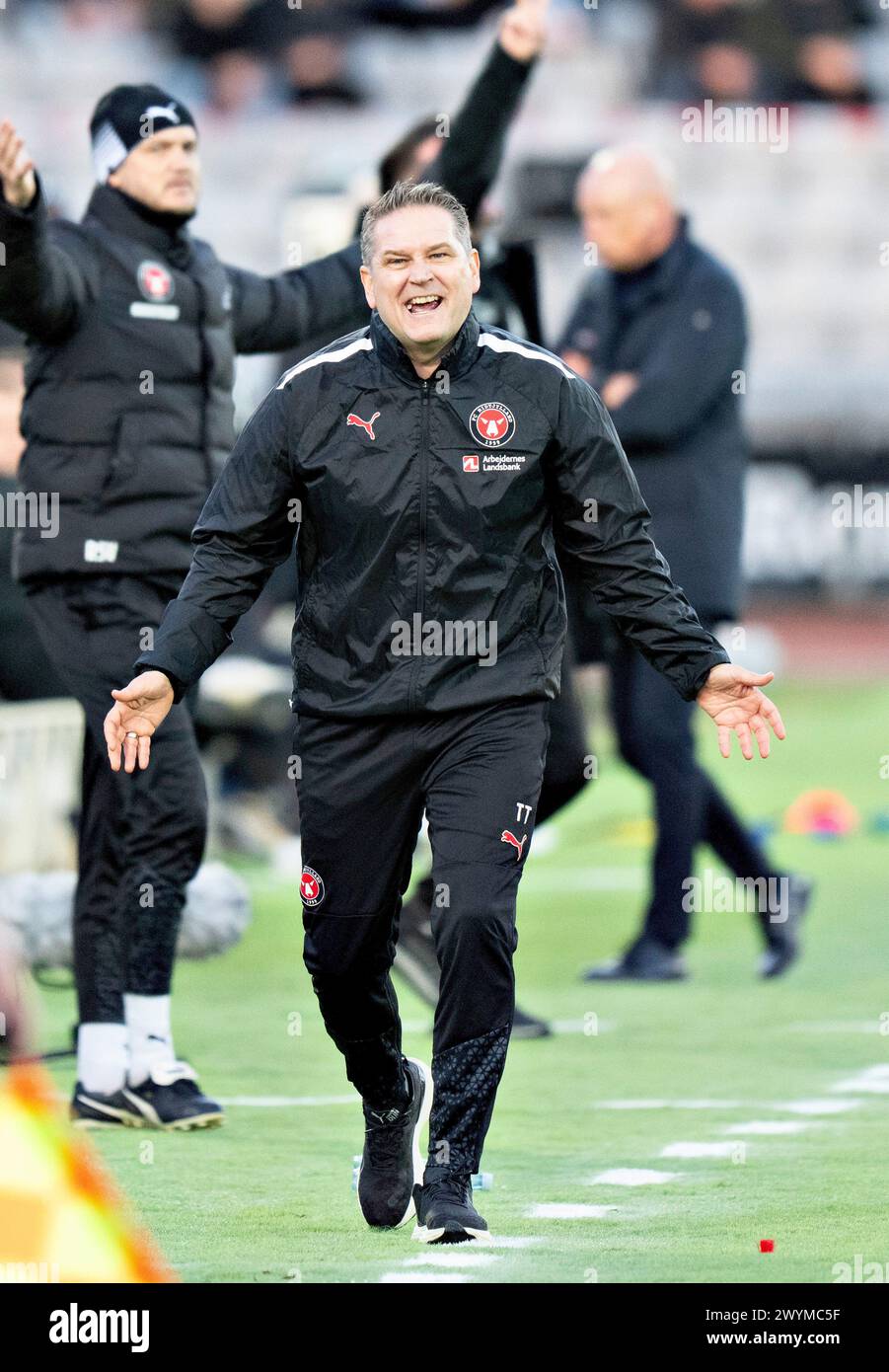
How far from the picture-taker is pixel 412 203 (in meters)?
4.70

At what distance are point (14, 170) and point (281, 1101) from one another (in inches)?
90.8

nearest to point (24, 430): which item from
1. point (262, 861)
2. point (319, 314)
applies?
point (319, 314)

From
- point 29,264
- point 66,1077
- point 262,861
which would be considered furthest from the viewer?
point 262,861

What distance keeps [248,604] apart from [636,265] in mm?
3742

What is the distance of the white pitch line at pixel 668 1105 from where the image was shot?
6.05 metres

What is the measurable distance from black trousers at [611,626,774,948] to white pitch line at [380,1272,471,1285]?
372 centimetres

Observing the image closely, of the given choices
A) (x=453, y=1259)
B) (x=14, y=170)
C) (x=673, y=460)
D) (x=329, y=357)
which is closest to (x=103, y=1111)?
(x=453, y=1259)

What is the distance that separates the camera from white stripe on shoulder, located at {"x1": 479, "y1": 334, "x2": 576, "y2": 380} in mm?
4797

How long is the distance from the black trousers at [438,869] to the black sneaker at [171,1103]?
106 centimetres

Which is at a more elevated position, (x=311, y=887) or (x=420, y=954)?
(x=311, y=887)

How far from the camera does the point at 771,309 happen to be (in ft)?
76.8

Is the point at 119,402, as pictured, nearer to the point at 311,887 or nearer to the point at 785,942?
the point at 311,887

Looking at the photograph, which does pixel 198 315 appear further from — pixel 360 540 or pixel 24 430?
pixel 360 540
